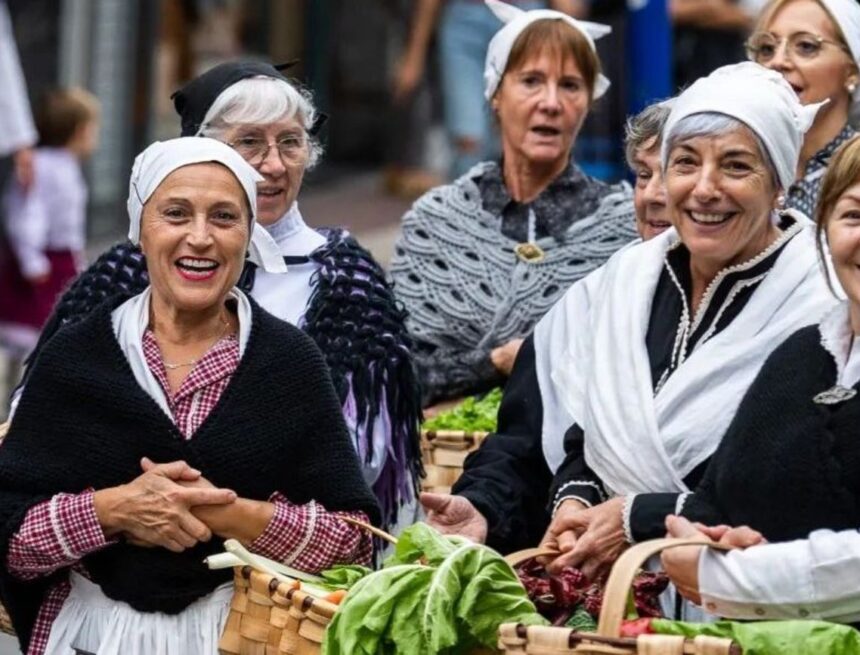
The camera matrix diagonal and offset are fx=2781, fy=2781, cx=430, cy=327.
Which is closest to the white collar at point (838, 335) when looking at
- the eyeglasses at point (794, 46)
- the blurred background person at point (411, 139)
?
the eyeglasses at point (794, 46)

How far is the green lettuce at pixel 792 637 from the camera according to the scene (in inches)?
194

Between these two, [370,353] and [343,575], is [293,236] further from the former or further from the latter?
[343,575]

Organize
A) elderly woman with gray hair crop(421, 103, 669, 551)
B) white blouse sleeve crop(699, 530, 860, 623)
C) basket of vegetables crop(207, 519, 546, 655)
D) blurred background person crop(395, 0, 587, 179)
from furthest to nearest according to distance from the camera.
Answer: blurred background person crop(395, 0, 587, 179)
elderly woman with gray hair crop(421, 103, 669, 551)
basket of vegetables crop(207, 519, 546, 655)
white blouse sleeve crop(699, 530, 860, 623)

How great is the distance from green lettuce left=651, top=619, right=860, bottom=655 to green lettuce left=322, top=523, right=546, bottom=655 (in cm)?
45

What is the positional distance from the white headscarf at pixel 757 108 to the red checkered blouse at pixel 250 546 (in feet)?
3.43

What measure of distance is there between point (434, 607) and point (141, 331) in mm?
1090

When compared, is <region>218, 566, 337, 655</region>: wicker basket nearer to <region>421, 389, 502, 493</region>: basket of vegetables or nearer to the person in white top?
the person in white top

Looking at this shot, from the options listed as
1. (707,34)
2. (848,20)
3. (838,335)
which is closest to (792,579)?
(838,335)

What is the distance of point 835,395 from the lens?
5.18 metres

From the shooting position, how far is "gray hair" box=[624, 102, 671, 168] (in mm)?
6761

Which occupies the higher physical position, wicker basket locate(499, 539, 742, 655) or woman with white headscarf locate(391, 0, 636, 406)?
woman with white headscarf locate(391, 0, 636, 406)

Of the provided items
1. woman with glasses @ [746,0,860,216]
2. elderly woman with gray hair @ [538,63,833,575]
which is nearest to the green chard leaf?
elderly woman with gray hair @ [538,63,833,575]

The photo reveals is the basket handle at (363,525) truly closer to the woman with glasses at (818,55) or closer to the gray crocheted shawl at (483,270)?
the gray crocheted shawl at (483,270)

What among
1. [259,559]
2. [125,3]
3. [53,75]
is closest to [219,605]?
[259,559]
